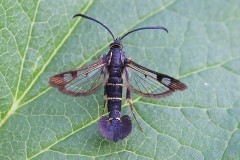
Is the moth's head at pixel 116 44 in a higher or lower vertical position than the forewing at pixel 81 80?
higher

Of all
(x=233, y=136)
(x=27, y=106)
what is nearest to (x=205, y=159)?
(x=233, y=136)

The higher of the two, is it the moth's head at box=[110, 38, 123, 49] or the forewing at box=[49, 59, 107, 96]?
the moth's head at box=[110, 38, 123, 49]

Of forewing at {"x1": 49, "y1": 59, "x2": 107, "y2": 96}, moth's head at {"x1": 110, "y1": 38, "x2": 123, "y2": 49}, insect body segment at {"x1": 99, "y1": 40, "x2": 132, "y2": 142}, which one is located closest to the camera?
insect body segment at {"x1": 99, "y1": 40, "x2": 132, "y2": 142}

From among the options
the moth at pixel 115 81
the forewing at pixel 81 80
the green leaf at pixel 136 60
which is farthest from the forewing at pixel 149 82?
the forewing at pixel 81 80

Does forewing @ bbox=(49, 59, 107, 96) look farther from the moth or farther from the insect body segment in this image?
the insect body segment

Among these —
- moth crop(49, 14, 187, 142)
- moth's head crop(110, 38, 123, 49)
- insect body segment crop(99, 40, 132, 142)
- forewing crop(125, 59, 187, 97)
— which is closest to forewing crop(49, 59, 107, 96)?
moth crop(49, 14, 187, 142)

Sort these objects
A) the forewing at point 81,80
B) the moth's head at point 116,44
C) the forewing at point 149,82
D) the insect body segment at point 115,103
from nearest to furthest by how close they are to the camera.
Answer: the insect body segment at point 115,103 → the forewing at point 81,80 → the forewing at point 149,82 → the moth's head at point 116,44

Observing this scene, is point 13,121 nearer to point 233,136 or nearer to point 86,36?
point 86,36

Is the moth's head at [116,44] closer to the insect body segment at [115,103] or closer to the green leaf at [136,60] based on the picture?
the insect body segment at [115,103]
